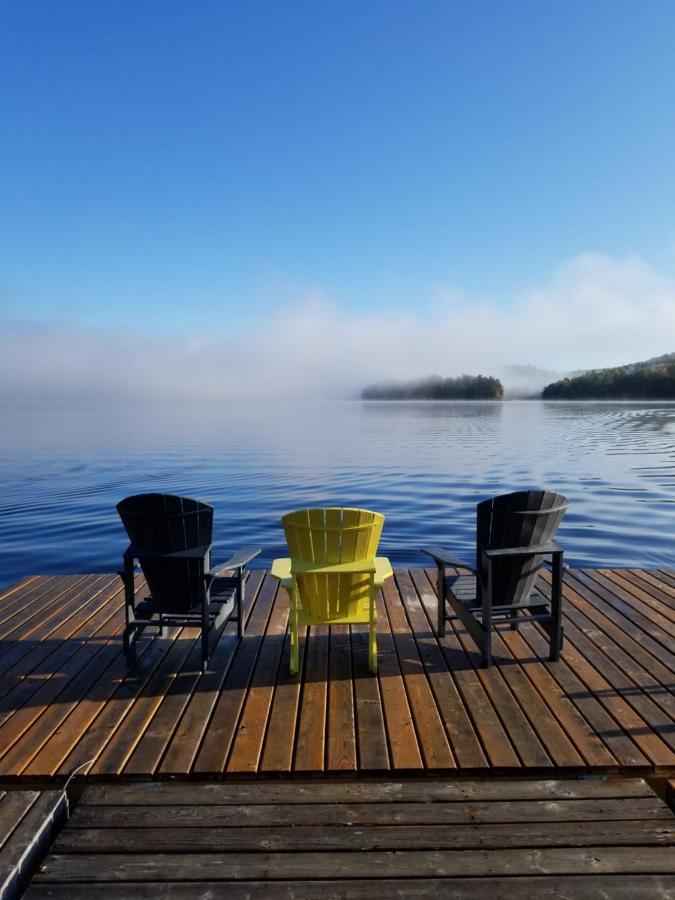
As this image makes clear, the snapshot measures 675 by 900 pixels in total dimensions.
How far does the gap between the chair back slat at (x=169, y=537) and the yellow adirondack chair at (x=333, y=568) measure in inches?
25.2

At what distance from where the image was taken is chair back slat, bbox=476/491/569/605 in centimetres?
375

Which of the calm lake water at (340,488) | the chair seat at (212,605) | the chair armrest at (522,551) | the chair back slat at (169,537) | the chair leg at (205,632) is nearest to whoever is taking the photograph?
the chair armrest at (522,551)

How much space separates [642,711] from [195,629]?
3.15 m

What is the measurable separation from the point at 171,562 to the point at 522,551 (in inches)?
89.8

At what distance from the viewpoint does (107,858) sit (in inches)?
86.0

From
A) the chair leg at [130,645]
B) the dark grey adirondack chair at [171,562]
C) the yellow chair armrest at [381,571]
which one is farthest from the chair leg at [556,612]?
the chair leg at [130,645]

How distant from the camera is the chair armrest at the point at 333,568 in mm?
3607

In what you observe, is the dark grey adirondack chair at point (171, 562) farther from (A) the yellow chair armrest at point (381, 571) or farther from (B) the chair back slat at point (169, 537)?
(A) the yellow chair armrest at point (381, 571)

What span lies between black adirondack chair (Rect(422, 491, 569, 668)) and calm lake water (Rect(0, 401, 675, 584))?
5.39m

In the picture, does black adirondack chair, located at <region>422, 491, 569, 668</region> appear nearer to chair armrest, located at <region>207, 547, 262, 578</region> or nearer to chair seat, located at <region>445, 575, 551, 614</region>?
chair seat, located at <region>445, 575, 551, 614</region>

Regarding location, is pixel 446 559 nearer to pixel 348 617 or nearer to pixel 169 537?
pixel 348 617

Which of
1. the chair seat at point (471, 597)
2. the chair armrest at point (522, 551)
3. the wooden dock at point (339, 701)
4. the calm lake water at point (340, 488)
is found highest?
the chair armrest at point (522, 551)

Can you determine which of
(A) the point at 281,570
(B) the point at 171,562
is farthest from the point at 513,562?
(B) the point at 171,562

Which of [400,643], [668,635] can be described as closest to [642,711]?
[668,635]
